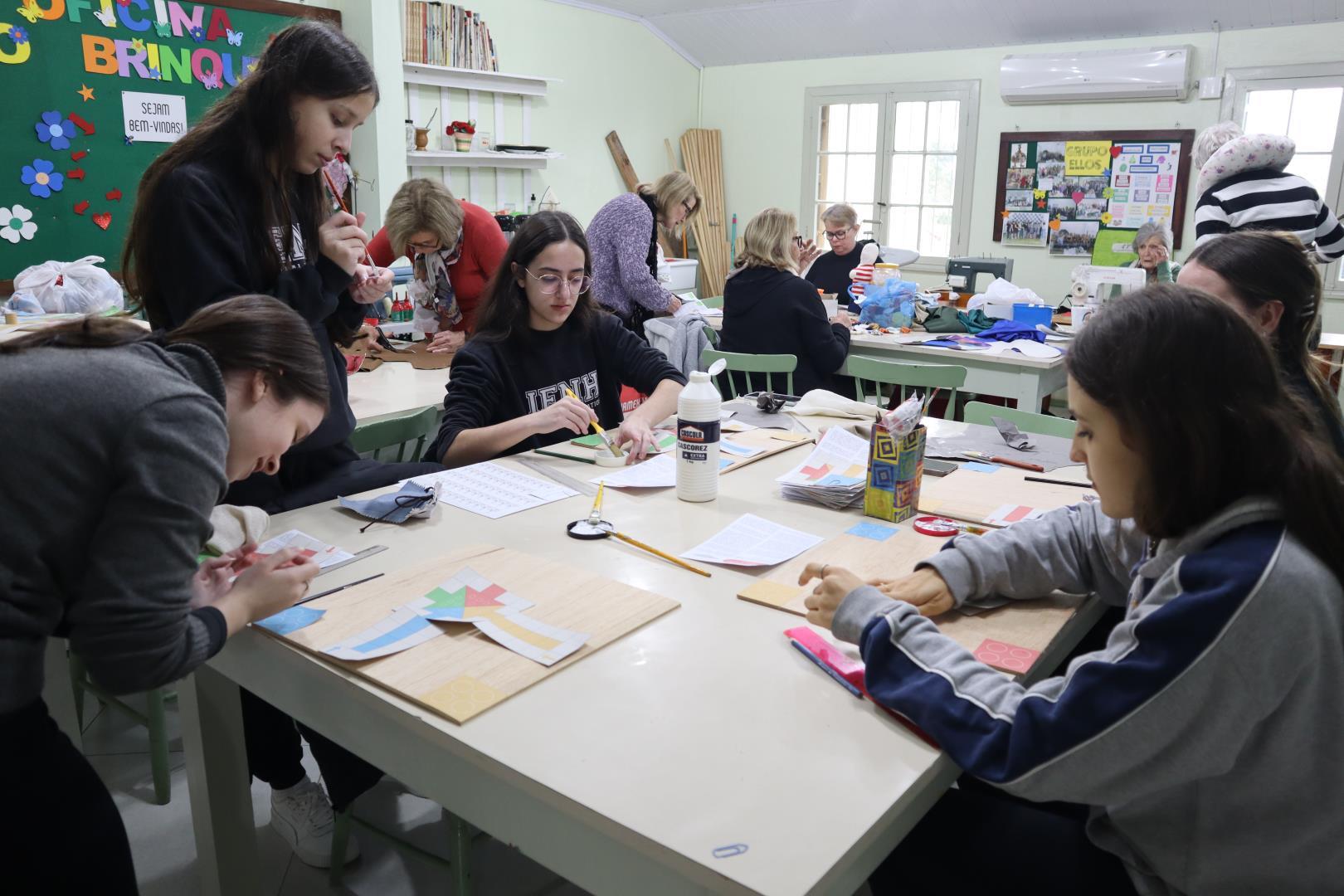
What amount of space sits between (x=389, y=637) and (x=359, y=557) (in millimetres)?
315

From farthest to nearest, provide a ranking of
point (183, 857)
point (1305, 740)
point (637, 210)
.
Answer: point (637, 210)
point (183, 857)
point (1305, 740)

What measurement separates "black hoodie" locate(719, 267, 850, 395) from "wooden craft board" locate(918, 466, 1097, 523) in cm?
187

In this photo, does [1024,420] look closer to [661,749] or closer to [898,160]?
[661,749]

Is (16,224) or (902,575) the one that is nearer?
(902,575)

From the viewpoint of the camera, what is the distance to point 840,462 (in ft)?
6.57

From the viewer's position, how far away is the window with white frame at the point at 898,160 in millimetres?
7062

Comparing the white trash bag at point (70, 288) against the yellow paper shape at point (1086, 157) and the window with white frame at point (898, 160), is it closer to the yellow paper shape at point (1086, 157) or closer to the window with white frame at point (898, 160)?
the window with white frame at point (898, 160)

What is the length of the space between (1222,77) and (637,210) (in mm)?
4323

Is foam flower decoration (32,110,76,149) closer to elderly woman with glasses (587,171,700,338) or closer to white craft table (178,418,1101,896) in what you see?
elderly woman with glasses (587,171,700,338)

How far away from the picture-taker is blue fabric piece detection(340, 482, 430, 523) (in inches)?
65.0

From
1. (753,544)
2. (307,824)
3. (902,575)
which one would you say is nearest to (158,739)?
(307,824)

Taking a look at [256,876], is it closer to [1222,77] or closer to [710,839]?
[710,839]

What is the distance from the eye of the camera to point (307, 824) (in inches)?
75.9

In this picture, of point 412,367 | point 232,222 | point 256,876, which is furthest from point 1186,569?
point 412,367
